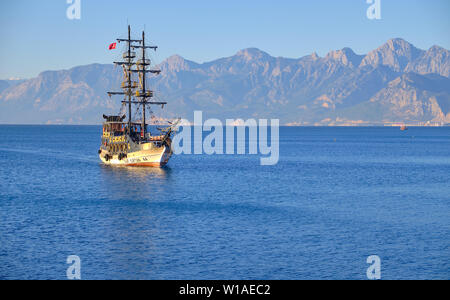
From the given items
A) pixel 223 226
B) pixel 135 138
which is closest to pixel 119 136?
pixel 135 138

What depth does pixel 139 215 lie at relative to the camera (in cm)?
6212

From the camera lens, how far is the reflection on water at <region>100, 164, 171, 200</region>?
7731cm

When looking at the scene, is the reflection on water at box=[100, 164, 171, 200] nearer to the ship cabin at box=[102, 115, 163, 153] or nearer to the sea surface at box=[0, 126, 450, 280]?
the sea surface at box=[0, 126, 450, 280]

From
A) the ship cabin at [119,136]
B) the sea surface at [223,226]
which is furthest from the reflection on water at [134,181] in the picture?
the ship cabin at [119,136]

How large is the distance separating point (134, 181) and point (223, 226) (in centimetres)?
3736

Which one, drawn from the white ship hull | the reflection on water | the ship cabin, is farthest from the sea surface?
the ship cabin

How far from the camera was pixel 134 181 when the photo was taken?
90.7m

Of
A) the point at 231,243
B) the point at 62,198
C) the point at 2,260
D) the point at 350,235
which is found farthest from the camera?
the point at 62,198

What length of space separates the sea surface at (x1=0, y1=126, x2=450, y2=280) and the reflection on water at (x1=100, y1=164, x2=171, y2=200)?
309 mm

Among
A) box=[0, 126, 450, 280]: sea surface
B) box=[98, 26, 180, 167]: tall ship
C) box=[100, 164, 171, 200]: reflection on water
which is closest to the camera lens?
box=[0, 126, 450, 280]: sea surface

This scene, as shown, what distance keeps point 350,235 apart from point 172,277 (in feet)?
63.8
